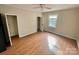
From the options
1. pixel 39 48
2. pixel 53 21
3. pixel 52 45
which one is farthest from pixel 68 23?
pixel 39 48

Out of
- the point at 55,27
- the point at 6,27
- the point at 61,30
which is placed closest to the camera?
the point at 6,27

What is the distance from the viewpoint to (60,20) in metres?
3.55

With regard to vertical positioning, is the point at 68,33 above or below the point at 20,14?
below

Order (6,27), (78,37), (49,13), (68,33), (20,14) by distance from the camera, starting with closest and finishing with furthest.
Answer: (6,27) < (78,37) < (20,14) < (68,33) < (49,13)

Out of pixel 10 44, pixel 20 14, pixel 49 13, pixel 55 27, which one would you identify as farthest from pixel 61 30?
pixel 10 44

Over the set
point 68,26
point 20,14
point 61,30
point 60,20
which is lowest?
point 61,30

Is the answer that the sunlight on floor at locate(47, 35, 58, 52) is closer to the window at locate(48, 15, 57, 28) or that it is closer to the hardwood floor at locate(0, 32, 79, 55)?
the hardwood floor at locate(0, 32, 79, 55)

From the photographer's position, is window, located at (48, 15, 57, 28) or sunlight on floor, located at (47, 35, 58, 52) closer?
sunlight on floor, located at (47, 35, 58, 52)

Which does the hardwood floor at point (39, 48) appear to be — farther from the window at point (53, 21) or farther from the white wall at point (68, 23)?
the window at point (53, 21)

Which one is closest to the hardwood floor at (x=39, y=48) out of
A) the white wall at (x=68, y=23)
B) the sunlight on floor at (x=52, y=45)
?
the sunlight on floor at (x=52, y=45)

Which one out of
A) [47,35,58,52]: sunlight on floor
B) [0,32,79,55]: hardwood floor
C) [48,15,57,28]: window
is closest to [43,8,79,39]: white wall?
[48,15,57,28]: window
